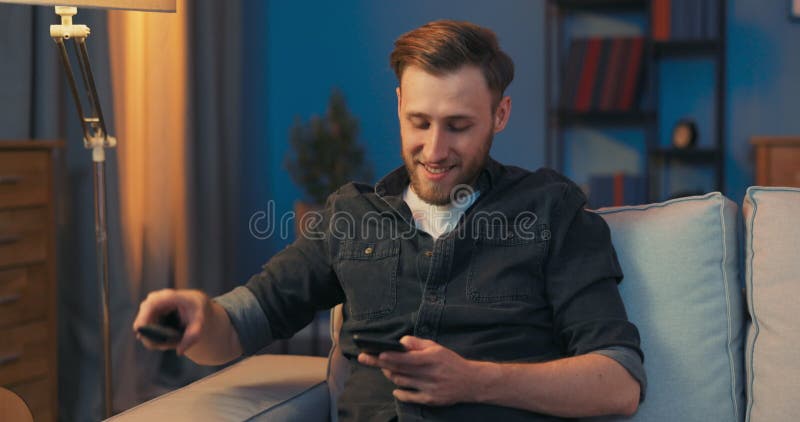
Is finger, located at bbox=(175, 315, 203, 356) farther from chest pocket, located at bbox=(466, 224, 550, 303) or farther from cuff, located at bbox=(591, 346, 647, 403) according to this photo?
cuff, located at bbox=(591, 346, 647, 403)

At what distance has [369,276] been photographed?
5.07 ft

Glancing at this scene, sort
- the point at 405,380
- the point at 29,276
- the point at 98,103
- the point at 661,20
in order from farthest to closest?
1. the point at 661,20
2. the point at 29,276
3. the point at 98,103
4. the point at 405,380

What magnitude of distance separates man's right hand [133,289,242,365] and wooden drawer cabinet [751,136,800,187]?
2617 mm

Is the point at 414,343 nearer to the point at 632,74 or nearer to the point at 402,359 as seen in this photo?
the point at 402,359

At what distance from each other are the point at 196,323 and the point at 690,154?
9.46 feet

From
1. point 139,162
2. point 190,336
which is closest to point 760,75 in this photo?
point 139,162

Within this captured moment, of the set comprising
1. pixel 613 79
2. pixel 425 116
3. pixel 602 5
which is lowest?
pixel 425 116

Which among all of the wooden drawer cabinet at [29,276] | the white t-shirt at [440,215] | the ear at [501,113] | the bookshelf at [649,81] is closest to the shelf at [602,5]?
the bookshelf at [649,81]

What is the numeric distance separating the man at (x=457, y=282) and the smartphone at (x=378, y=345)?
83mm

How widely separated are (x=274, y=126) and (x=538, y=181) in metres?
2.83

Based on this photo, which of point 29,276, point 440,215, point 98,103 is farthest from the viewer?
point 29,276

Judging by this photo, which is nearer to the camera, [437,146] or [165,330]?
[165,330]

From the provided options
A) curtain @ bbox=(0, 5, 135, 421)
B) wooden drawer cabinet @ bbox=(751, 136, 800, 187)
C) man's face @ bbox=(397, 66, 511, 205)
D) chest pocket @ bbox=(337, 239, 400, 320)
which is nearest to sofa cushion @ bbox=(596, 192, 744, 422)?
man's face @ bbox=(397, 66, 511, 205)

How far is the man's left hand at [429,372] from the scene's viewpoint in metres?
1.28
